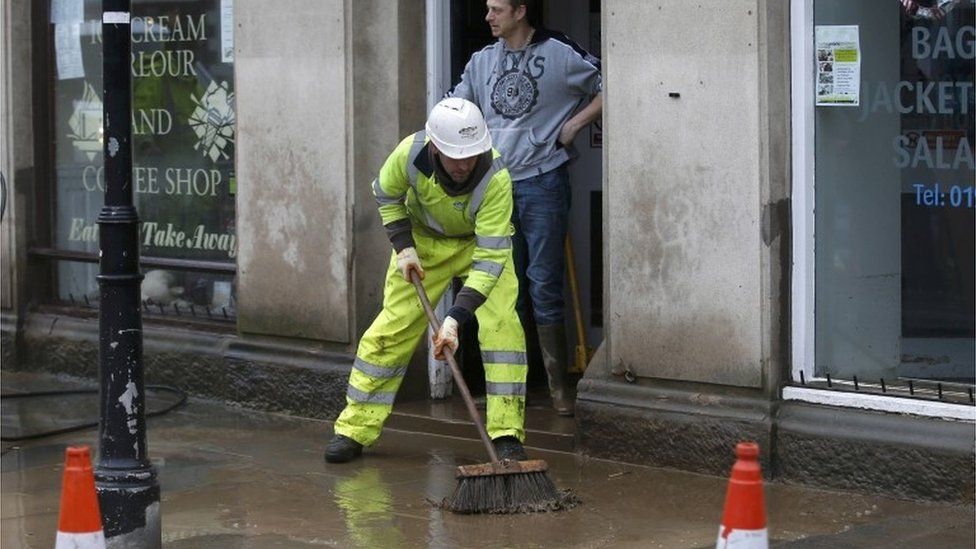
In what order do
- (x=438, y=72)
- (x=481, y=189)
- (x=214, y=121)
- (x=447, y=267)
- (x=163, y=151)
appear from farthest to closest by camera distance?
(x=163, y=151), (x=214, y=121), (x=438, y=72), (x=447, y=267), (x=481, y=189)

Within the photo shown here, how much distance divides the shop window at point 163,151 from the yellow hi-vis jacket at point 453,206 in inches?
110

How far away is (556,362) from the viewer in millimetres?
9461

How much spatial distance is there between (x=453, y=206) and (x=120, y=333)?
6.47ft

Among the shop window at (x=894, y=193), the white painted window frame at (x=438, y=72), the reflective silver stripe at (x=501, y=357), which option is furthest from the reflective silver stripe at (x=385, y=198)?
the shop window at (x=894, y=193)

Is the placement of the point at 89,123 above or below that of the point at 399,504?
above

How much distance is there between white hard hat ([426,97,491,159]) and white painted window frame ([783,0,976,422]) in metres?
1.46

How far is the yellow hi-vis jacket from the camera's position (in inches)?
316

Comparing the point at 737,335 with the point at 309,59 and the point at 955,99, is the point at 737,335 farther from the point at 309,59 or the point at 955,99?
the point at 309,59

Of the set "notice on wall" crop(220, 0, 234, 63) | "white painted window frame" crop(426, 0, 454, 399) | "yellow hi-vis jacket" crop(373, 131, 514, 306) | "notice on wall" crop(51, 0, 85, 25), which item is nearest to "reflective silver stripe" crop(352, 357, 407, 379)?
"yellow hi-vis jacket" crop(373, 131, 514, 306)

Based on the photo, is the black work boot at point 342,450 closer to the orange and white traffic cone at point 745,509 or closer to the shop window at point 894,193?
the shop window at point 894,193

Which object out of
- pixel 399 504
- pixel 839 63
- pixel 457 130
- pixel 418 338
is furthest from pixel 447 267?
pixel 839 63

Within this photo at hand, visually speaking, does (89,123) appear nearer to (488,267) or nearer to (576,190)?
(576,190)

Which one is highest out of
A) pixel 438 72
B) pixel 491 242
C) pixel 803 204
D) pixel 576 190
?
pixel 438 72

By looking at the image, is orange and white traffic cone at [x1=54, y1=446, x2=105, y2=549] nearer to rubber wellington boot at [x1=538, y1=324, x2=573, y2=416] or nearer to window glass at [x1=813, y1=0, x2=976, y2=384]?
window glass at [x1=813, y1=0, x2=976, y2=384]
